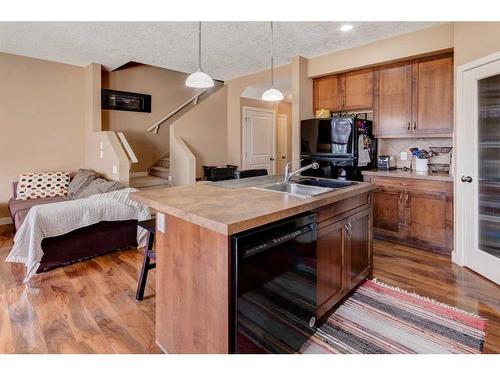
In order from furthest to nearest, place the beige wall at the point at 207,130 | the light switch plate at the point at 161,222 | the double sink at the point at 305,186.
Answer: the beige wall at the point at 207,130
the double sink at the point at 305,186
the light switch plate at the point at 161,222

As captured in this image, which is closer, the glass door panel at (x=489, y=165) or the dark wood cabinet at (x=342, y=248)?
the dark wood cabinet at (x=342, y=248)

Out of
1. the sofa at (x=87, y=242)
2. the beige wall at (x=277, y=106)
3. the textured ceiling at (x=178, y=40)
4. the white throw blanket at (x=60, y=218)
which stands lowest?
the sofa at (x=87, y=242)

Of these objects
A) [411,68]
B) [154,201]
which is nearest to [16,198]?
[154,201]

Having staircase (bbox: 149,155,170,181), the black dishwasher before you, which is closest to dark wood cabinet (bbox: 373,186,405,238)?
the black dishwasher

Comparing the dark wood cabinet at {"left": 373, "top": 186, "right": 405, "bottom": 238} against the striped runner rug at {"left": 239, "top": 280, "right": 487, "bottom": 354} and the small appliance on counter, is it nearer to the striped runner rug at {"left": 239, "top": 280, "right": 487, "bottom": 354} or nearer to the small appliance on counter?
the small appliance on counter

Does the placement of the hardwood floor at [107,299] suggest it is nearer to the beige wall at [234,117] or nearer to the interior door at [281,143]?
the beige wall at [234,117]

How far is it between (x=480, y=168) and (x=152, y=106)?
18.5 feet

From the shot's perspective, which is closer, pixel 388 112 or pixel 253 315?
pixel 253 315

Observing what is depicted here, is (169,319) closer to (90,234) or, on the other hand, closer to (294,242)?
(294,242)

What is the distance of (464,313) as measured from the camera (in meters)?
2.20

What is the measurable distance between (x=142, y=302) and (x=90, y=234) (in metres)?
1.22

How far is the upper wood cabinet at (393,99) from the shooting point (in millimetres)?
3740

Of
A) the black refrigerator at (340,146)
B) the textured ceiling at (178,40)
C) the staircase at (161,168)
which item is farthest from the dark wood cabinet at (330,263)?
the staircase at (161,168)

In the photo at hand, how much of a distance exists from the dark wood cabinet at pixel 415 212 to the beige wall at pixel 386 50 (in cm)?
150
